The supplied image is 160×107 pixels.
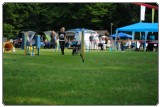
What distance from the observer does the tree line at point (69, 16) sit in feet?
136

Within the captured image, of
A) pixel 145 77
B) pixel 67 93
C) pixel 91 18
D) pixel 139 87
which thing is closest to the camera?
pixel 67 93

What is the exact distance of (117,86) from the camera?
6707 mm

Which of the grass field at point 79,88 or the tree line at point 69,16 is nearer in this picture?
the grass field at point 79,88

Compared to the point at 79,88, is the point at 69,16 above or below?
above

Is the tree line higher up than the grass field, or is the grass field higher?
the tree line

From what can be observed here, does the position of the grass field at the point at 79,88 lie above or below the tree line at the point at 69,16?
below

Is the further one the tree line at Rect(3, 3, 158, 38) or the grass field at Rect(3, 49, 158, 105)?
the tree line at Rect(3, 3, 158, 38)

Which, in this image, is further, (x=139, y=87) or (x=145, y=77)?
(x=145, y=77)

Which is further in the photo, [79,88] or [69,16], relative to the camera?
[69,16]

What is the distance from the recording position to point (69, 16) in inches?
1761

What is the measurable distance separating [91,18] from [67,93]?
39.5m

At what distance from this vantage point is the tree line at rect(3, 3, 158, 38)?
41594 millimetres

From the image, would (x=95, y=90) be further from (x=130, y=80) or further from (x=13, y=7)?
(x=13, y=7)

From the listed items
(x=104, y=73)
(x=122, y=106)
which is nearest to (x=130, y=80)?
(x=104, y=73)
